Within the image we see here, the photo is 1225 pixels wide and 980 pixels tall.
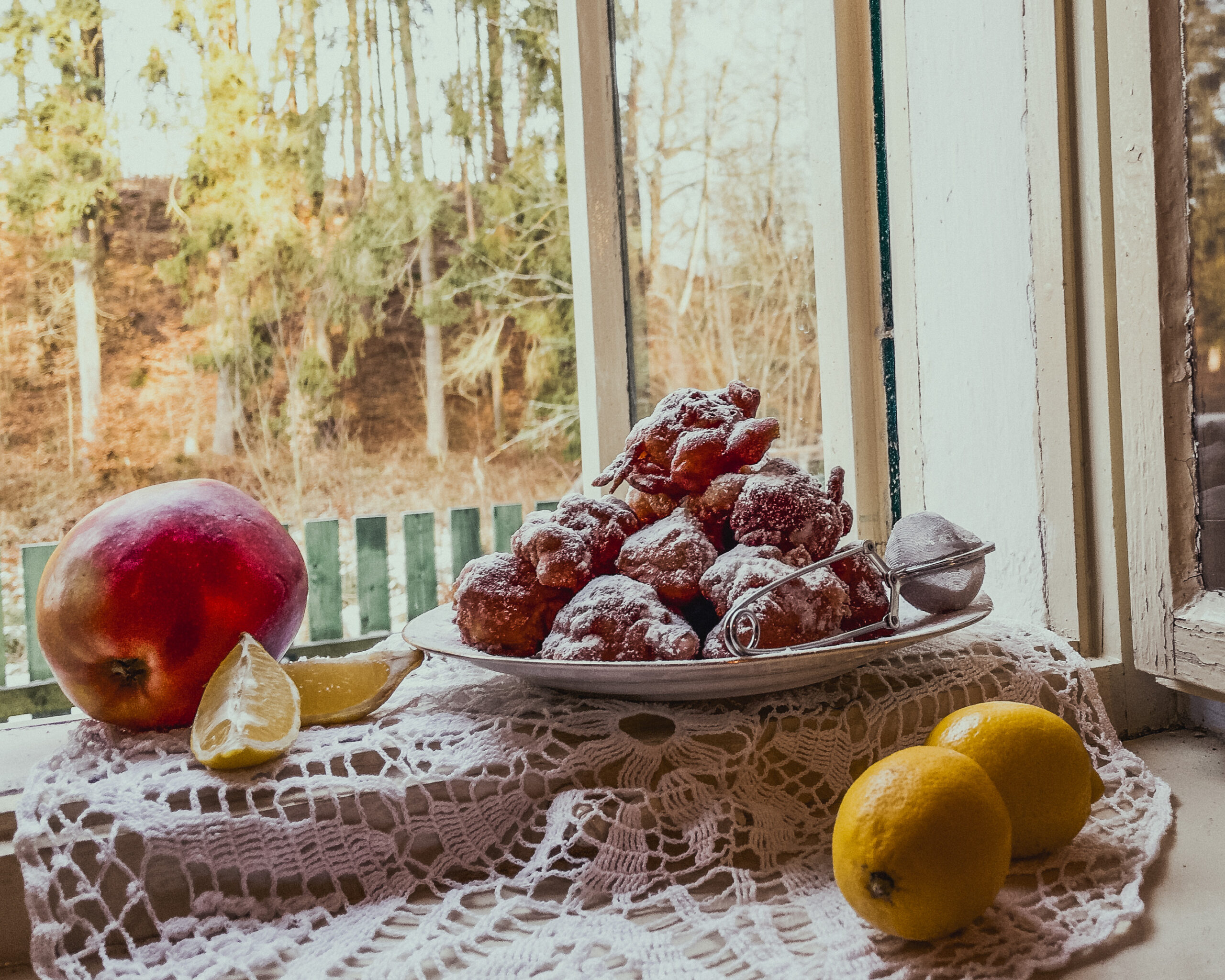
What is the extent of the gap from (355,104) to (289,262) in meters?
0.70

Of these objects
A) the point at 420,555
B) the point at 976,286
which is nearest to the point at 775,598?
the point at 976,286

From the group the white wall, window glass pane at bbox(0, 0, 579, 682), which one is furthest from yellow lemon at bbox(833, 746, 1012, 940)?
window glass pane at bbox(0, 0, 579, 682)

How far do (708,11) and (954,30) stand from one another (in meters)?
1.40

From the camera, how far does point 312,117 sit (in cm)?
369

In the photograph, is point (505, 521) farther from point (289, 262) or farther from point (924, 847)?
point (289, 262)

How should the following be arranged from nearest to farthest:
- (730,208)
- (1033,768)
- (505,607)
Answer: (1033,768), (505,607), (730,208)

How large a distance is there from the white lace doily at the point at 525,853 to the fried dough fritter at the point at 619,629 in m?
0.07

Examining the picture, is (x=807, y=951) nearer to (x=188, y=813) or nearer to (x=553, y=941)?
(x=553, y=941)

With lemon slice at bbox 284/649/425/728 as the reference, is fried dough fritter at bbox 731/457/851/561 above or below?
above

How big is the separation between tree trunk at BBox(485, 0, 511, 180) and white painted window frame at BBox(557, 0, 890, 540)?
9.15 feet

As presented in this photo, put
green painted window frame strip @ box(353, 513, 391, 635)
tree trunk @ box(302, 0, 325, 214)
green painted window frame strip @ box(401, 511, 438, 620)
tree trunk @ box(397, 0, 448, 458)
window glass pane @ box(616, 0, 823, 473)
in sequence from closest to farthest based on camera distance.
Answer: green painted window frame strip @ box(353, 513, 391, 635) → green painted window frame strip @ box(401, 511, 438, 620) → window glass pane @ box(616, 0, 823, 473) → tree trunk @ box(302, 0, 325, 214) → tree trunk @ box(397, 0, 448, 458)

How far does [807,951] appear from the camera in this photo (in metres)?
0.50

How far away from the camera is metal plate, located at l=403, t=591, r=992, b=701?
586 mm

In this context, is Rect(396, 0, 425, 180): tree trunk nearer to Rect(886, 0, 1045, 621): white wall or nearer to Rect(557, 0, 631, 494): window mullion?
Rect(557, 0, 631, 494): window mullion
